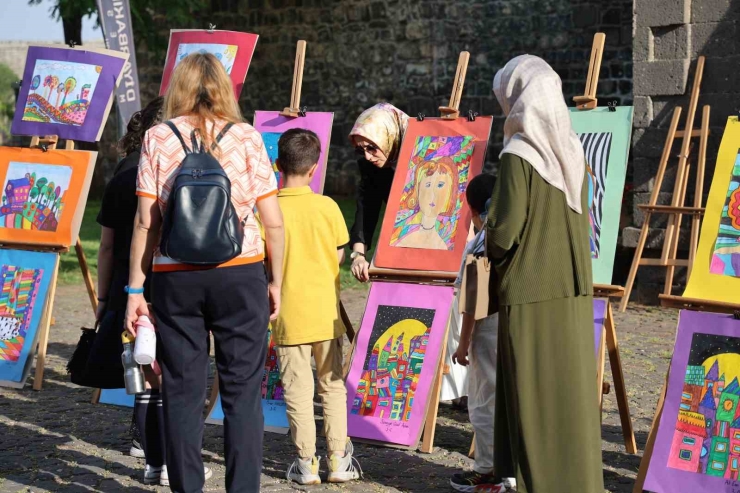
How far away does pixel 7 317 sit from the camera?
20.3 ft

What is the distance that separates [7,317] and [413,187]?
2.72m

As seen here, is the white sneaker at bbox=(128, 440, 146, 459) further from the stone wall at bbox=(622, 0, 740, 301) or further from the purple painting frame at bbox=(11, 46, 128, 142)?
the stone wall at bbox=(622, 0, 740, 301)

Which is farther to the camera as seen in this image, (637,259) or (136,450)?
(637,259)

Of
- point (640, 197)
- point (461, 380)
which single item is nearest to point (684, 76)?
point (640, 197)

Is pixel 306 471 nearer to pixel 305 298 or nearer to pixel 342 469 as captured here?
pixel 342 469

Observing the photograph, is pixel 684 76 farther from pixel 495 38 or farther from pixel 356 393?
pixel 495 38

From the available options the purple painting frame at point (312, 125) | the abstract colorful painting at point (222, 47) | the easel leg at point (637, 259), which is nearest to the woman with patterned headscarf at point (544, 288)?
the purple painting frame at point (312, 125)

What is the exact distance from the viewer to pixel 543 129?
3.51m

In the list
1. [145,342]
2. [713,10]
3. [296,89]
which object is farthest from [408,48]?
[145,342]

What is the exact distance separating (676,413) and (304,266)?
1557 mm

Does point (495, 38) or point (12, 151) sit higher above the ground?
point (495, 38)

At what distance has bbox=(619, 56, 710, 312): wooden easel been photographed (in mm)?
8414

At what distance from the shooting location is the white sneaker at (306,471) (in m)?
4.27

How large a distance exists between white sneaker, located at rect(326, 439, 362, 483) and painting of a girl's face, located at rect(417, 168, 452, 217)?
1.21 meters
